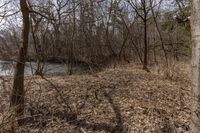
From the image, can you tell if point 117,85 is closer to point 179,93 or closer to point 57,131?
point 179,93

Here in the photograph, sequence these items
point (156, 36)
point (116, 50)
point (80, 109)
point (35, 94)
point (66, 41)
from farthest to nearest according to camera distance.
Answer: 1. point (116, 50)
2. point (156, 36)
3. point (66, 41)
4. point (35, 94)
5. point (80, 109)

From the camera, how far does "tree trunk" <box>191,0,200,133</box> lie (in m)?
1.52

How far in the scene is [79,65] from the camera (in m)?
17.4

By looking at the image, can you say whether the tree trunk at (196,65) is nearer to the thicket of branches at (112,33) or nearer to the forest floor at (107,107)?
the forest floor at (107,107)

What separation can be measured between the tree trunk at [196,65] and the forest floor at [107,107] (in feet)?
9.08

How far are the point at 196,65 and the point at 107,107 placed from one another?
4.76 meters

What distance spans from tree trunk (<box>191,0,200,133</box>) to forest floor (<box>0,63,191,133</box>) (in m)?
2.77

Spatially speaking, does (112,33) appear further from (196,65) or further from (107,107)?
(196,65)

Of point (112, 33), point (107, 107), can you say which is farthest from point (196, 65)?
point (112, 33)

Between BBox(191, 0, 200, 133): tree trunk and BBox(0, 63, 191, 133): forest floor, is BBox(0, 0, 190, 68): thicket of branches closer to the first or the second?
BBox(0, 63, 191, 133): forest floor

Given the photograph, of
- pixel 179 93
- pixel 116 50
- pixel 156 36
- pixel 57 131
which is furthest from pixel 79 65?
pixel 57 131

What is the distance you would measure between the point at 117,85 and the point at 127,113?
2085 millimetres

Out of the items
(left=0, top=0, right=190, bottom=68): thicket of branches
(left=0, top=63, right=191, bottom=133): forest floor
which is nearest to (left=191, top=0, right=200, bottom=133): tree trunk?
(left=0, top=63, right=191, bottom=133): forest floor

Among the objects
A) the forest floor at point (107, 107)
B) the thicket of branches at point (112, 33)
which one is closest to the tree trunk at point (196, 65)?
the forest floor at point (107, 107)
